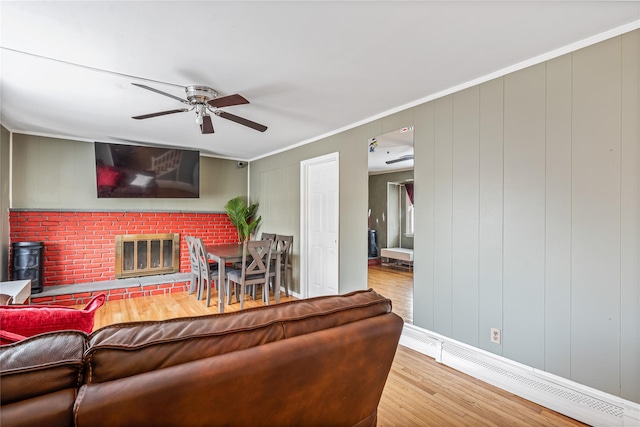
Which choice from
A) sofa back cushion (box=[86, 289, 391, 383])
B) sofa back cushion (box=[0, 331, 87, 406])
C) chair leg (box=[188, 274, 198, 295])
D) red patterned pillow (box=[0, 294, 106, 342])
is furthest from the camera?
chair leg (box=[188, 274, 198, 295])

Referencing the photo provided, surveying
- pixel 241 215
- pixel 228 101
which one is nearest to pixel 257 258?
pixel 241 215

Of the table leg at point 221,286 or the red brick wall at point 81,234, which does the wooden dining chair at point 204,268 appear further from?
the red brick wall at point 81,234

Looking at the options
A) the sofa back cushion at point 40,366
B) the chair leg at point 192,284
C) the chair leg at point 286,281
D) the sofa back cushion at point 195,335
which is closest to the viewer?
the sofa back cushion at point 40,366

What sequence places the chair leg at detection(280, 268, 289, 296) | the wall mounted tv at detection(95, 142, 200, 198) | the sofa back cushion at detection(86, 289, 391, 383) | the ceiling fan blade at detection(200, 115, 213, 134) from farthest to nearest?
the chair leg at detection(280, 268, 289, 296)
the wall mounted tv at detection(95, 142, 200, 198)
the ceiling fan blade at detection(200, 115, 213, 134)
the sofa back cushion at detection(86, 289, 391, 383)

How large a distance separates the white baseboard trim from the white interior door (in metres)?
1.56

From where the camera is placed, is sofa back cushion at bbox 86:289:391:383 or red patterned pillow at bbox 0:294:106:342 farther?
red patterned pillow at bbox 0:294:106:342

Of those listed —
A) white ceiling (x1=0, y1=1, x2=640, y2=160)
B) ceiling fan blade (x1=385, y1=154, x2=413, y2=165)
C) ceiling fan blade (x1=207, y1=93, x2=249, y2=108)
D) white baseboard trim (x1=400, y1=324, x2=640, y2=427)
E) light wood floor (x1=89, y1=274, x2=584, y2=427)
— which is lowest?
light wood floor (x1=89, y1=274, x2=584, y2=427)

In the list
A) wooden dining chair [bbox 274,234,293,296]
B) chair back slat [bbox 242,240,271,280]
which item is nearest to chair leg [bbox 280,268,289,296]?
wooden dining chair [bbox 274,234,293,296]

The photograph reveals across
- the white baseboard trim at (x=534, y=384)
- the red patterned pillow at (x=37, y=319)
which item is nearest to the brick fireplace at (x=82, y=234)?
the red patterned pillow at (x=37, y=319)

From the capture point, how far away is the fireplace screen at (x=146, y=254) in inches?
186

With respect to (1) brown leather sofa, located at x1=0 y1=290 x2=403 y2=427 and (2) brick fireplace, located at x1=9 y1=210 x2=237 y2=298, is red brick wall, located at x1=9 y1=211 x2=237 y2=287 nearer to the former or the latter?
(2) brick fireplace, located at x1=9 y1=210 x2=237 y2=298

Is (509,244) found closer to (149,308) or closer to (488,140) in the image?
(488,140)

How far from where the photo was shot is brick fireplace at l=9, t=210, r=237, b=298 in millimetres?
4156

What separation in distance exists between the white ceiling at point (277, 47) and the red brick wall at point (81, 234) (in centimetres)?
173
